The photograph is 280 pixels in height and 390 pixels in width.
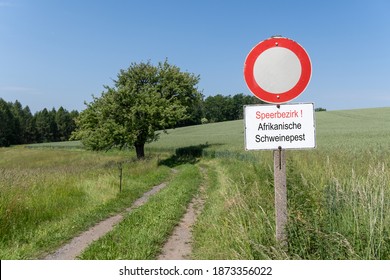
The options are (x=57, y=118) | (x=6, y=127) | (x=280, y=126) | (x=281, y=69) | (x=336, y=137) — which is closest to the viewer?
(x=280, y=126)

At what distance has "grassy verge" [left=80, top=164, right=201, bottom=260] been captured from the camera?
5160 millimetres

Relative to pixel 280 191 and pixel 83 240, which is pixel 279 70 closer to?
pixel 280 191

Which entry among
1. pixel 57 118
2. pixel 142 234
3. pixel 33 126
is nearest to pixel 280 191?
pixel 142 234

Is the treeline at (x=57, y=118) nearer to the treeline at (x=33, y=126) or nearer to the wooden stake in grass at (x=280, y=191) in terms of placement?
the treeline at (x=33, y=126)

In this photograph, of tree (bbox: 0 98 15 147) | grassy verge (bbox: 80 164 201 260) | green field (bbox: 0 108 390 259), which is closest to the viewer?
green field (bbox: 0 108 390 259)

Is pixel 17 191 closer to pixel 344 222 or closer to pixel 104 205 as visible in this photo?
pixel 104 205

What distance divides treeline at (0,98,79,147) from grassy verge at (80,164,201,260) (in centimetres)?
9529

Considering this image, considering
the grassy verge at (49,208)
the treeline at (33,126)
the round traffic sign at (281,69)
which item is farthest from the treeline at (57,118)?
the round traffic sign at (281,69)

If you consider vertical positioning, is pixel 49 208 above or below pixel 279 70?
below

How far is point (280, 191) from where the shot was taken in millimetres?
3320

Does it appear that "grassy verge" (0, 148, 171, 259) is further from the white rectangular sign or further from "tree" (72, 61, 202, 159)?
"tree" (72, 61, 202, 159)

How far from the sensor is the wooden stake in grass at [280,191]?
3.29 m

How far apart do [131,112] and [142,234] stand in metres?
22.6

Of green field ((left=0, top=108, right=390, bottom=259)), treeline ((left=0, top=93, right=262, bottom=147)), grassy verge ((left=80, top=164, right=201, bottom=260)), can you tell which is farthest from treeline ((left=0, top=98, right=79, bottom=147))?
grassy verge ((left=80, top=164, right=201, bottom=260))
